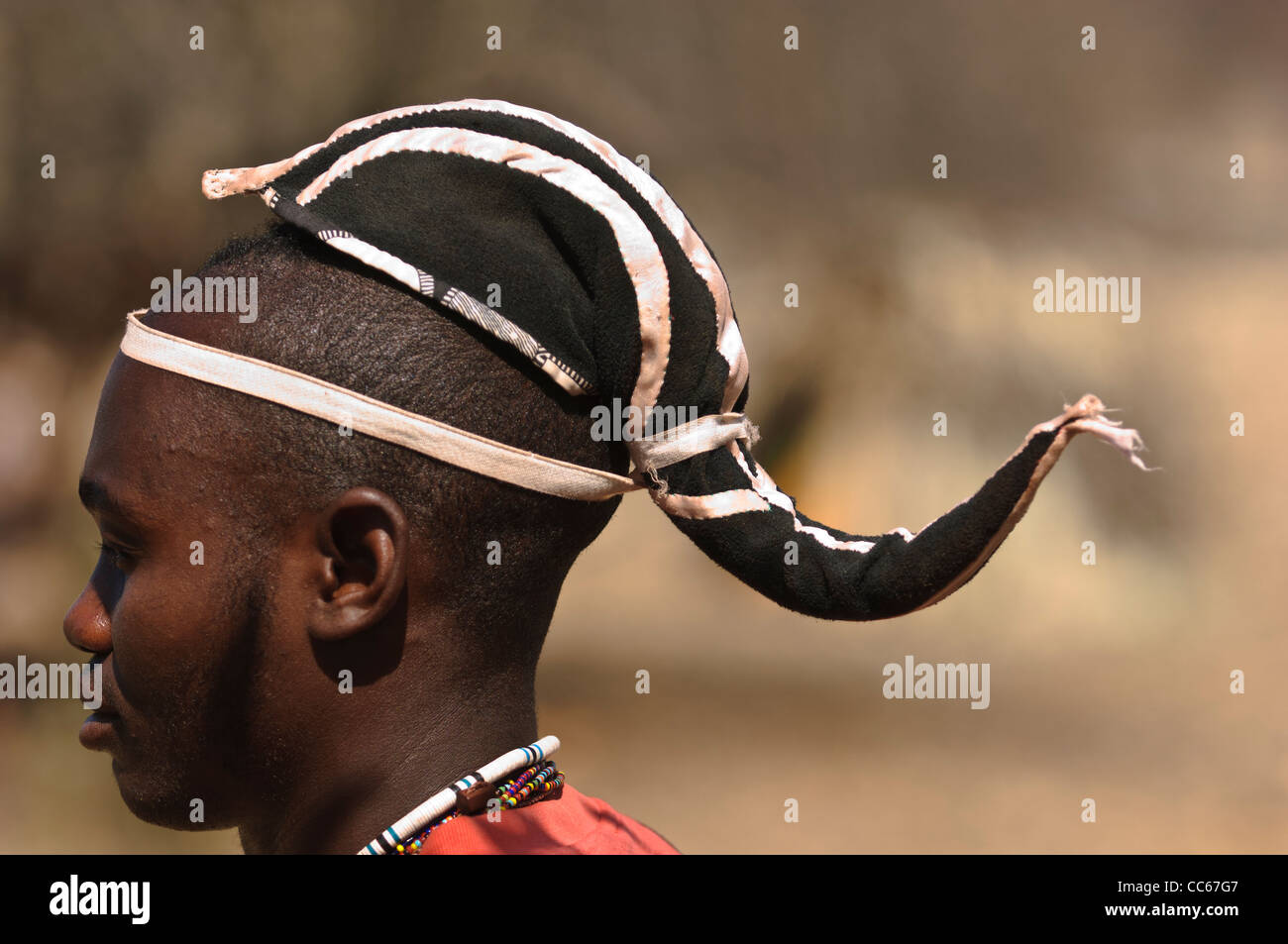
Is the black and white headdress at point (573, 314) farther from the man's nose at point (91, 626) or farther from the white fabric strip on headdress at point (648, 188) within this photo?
the man's nose at point (91, 626)

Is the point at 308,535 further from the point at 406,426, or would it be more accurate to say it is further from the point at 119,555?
the point at 119,555

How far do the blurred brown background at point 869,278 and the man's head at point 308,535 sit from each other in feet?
14.2

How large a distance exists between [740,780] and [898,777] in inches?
29.8

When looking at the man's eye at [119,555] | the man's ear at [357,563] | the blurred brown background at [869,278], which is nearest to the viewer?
the man's ear at [357,563]

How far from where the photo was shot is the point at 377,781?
2004mm

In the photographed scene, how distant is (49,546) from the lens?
22.3 feet

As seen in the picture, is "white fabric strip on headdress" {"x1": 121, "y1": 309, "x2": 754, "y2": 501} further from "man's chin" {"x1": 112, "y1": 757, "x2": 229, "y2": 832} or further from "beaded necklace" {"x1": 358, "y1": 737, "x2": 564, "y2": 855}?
"man's chin" {"x1": 112, "y1": 757, "x2": 229, "y2": 832}

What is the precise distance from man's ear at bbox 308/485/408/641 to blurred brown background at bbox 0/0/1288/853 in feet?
14.6

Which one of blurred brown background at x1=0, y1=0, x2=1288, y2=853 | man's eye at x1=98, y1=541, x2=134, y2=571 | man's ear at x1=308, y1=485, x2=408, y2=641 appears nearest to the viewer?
man's ear at x1=308, y1=485, x2=408, y2=641

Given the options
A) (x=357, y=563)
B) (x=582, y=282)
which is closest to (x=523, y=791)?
(x=357, y=563)

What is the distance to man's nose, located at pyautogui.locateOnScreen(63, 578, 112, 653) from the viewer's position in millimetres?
2105

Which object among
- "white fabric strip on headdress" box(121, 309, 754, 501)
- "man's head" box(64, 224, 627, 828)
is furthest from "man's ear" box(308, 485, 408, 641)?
"white fabric strip on headdress" box(121, 309, 754, 501)

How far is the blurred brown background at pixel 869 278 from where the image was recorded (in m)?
6.25

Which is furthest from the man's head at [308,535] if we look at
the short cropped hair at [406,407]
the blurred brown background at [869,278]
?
the blurred brown background at [869,278]
